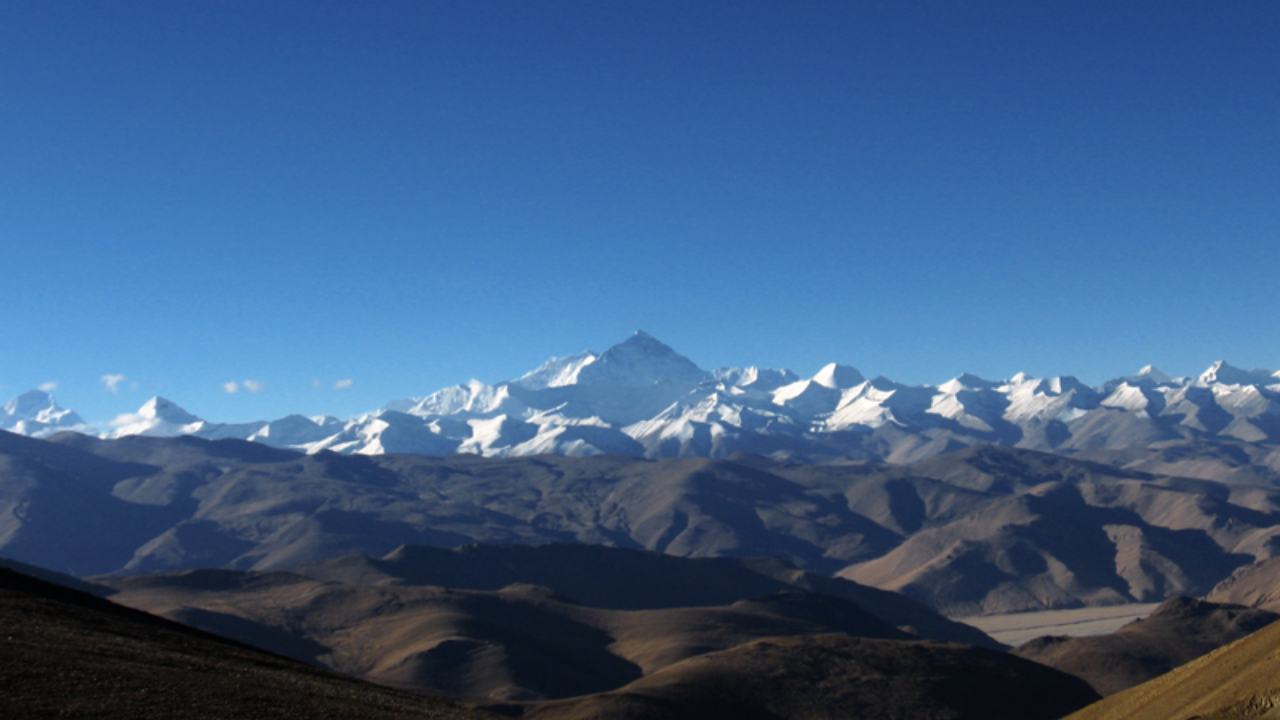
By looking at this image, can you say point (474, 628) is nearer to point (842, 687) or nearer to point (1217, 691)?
point (842, 687)

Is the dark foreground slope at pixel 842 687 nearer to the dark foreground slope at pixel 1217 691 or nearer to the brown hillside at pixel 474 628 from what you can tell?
the brown hillside at pixel 474 628

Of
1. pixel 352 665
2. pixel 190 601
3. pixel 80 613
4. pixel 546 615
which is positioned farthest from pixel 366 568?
pixel 80 613

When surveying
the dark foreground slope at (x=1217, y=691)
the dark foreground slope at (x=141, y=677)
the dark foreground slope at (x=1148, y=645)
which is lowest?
the dark foreground slope at (x=1148, y=645)

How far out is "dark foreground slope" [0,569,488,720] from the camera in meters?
25.8

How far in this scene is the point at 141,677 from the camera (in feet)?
94.1

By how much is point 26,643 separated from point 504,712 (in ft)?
178

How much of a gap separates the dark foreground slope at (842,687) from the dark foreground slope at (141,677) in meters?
46.3

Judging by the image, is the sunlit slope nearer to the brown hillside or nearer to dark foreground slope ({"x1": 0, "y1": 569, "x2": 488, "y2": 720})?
dark foreground slope ({"x1": 0, "y1": 569, "x2": 488, "y2": 720})

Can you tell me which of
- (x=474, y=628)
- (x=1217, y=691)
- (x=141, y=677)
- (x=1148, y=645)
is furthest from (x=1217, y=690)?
(x=1148, y=645)

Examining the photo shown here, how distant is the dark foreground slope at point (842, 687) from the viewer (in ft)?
285

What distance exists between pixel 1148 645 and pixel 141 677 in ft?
433

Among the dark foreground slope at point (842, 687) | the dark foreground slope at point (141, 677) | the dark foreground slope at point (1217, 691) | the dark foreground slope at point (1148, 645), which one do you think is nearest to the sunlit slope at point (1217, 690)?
the dark foreground slope at point (1217, 691)

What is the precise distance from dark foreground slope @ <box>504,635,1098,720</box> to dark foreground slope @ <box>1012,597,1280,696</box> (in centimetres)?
1955

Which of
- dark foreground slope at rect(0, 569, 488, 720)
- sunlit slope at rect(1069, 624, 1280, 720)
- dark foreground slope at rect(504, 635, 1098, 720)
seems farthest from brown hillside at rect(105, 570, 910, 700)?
sunlit slope at rect(1069, 624, 1280, 720)
